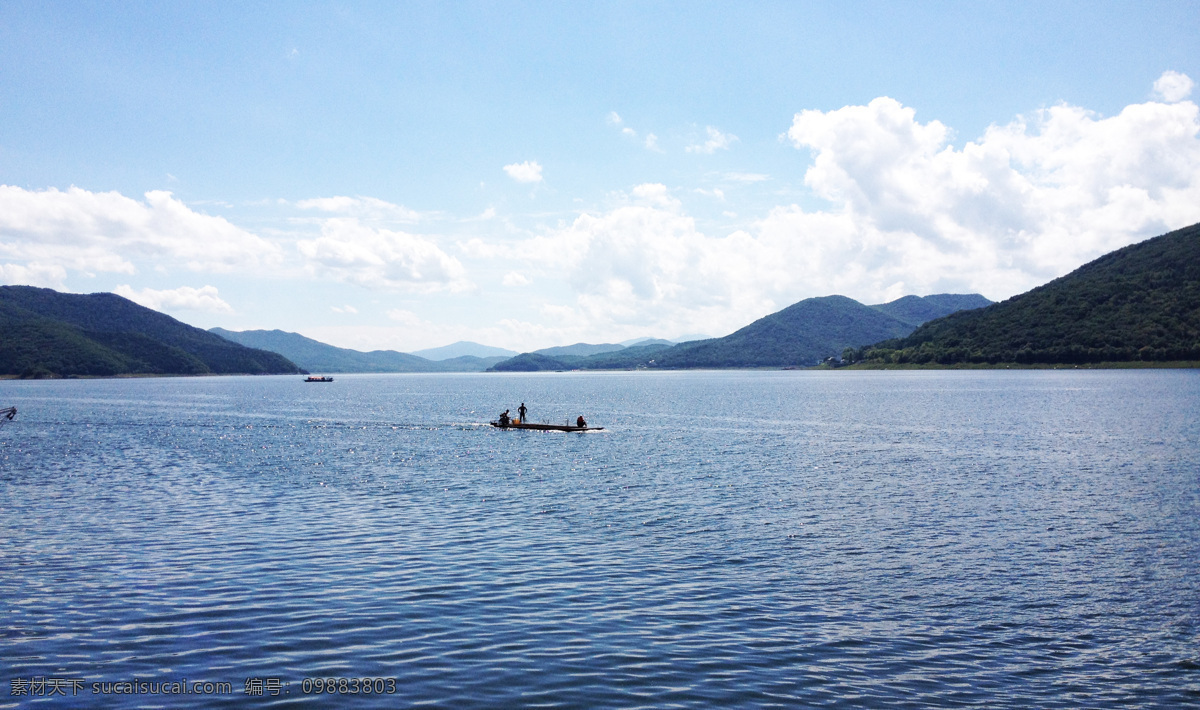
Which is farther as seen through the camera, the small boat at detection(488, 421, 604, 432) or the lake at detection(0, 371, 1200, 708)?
the small boat at detection(488, 421, 604, 432)

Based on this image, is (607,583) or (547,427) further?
(547,427)

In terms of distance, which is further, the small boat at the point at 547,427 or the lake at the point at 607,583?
the small boat at the point at 547,427

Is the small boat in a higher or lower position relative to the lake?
higher

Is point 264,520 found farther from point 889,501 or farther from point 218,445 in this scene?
point 218,445

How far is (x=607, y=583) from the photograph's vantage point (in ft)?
93.5

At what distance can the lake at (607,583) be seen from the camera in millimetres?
19312

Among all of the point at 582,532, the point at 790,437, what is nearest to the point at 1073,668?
the point at 582,532

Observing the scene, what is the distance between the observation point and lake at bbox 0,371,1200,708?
19312 mm

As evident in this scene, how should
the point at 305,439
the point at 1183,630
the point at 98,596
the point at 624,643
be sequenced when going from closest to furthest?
the point at 624,643, the point at 1183,630, the point at 98,596, the point at 305,439

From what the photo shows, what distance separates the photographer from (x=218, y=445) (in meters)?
87.2

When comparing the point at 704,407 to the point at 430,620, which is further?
the point at 704,407

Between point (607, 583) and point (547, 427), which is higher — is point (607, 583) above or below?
below

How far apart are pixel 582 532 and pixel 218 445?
64.9 m

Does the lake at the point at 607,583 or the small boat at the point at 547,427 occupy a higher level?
the small boat at the point at 547,427
